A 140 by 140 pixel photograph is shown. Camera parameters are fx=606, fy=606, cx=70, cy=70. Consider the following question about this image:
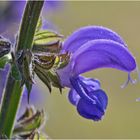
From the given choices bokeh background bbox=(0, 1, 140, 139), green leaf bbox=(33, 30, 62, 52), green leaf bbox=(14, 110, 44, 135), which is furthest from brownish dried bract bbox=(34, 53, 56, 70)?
bokeh background bbox=(0, 1, 140, 139)

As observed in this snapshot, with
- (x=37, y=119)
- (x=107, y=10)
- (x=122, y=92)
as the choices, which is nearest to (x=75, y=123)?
(x=122, y=92)

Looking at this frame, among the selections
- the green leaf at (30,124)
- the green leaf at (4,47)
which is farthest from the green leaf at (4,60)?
the green leaf at (30,124)

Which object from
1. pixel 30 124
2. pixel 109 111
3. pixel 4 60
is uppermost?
pixel 109 111

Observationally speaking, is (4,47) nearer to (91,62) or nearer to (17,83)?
(17,83)

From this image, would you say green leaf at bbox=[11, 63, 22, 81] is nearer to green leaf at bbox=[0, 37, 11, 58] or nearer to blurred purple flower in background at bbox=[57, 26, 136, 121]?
green leaf at bbox=[0, 37, 11, 58]

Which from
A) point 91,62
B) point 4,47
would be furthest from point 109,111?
point 4,47

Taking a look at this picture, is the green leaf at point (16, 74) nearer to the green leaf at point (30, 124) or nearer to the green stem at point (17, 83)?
the green stem at point (17, 83)
